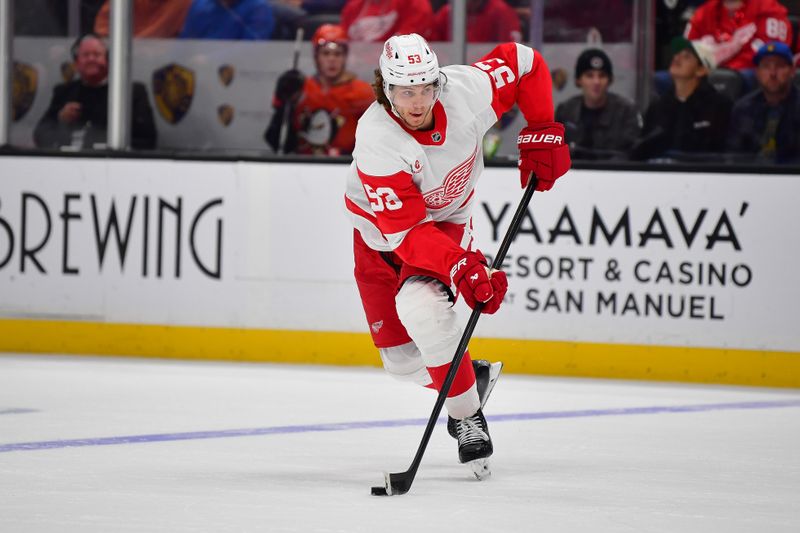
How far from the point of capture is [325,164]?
6.12m

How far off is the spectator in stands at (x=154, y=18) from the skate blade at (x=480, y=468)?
3.64m

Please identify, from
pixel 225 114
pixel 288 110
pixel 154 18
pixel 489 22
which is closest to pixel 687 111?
pixel 489 22

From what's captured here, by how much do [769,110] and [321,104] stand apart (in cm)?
198

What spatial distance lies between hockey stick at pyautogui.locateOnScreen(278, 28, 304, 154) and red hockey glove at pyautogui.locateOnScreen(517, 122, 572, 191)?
8.90 ft

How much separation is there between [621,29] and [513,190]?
0.90 meters

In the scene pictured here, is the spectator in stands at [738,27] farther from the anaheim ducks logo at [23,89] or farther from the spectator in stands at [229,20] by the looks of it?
the anaheim ducks logo at [23,89]

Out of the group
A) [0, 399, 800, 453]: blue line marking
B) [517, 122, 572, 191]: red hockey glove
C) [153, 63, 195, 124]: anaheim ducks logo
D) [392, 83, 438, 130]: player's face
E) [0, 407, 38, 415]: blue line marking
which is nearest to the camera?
[392, 83, 438, 130]: player's face

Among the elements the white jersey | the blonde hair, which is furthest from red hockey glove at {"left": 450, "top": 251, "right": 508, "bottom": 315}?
the blonde hair

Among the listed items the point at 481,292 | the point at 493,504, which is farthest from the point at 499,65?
the point at 493,504

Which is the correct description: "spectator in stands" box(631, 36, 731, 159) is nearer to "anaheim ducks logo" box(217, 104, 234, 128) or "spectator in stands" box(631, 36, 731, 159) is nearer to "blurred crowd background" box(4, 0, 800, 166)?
"blurred crowd background" box(4, 0, 800, 166)

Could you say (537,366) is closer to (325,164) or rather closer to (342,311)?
(342,311)

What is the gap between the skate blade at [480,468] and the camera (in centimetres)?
354

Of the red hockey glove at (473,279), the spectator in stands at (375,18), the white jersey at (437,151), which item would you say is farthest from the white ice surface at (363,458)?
the spectator in stands at (375,18)

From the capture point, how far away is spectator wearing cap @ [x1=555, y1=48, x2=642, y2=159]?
6035mm
